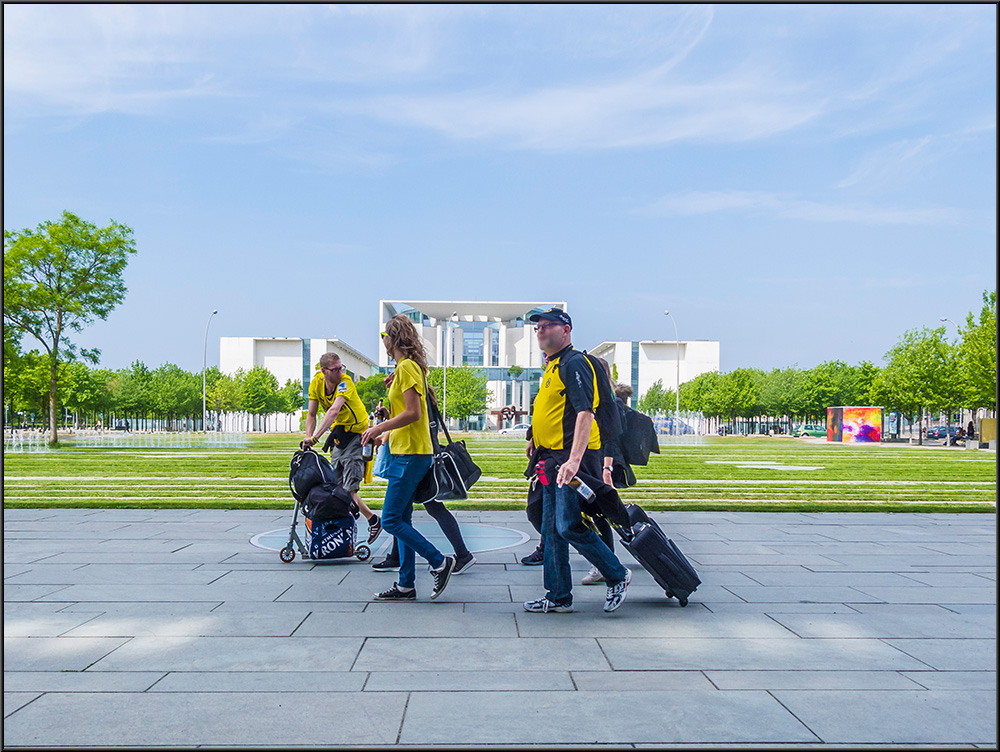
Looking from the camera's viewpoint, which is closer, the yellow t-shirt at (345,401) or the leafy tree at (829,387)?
the yellow t-shirt at (345,401)

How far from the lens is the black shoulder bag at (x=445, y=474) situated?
5.91 meters

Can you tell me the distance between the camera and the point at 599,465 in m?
5.84

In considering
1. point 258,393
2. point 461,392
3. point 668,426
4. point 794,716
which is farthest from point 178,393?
point 794,716

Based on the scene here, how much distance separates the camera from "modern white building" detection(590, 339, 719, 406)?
132500 mm

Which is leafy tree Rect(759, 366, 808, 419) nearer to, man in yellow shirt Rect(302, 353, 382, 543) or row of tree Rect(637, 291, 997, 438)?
row of tree Rect(637, 291, 997, 438)

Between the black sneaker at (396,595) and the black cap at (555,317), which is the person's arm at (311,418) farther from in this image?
the black cap at (555,317)

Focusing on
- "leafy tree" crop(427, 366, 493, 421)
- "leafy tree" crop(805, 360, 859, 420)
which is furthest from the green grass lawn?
"leafy tree" crop(805, 360, 859, 420)

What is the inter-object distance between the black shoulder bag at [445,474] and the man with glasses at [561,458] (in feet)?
2.34

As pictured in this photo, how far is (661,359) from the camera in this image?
134m

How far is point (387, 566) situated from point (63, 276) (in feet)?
102

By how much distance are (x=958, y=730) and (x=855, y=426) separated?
57.8m

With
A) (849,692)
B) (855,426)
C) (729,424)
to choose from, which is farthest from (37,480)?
(729,424)

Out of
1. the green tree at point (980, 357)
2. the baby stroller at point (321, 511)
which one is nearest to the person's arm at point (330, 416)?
the baby stroller at point (321, 511)

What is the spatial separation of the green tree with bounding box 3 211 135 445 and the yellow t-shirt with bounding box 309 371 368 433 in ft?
93.1
